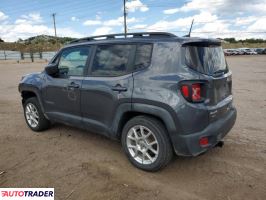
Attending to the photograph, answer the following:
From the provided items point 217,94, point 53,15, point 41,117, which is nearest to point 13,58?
point 53,15

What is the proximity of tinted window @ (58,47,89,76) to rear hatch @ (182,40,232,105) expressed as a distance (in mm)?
1737

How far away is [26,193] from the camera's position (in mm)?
3297

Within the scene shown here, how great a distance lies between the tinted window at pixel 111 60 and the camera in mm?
3846

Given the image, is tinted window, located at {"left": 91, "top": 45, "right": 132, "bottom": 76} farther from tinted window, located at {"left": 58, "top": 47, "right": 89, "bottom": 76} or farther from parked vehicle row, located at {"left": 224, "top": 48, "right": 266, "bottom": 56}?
parked vehicle row, located at {"left": 224, "top": 48, "right": 266, "bottom": 56}

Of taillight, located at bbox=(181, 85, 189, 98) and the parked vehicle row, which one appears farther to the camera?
the parked vehicle row

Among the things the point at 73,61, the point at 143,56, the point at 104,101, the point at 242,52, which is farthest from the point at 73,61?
the point at 242,52

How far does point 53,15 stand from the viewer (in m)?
72.4

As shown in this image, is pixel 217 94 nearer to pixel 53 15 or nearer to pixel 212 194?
pixel 212 194

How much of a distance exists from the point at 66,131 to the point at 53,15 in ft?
241

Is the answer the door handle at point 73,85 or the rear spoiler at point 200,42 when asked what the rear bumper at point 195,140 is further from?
the door handle at point 73,85

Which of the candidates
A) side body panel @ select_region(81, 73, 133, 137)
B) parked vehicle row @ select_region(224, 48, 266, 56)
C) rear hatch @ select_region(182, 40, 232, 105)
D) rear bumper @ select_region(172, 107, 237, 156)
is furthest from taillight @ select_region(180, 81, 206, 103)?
parked vehicle row @ select_region(224, 48, 266, 56)

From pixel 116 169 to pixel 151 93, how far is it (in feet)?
4.00

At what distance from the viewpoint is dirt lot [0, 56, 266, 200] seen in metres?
3.27

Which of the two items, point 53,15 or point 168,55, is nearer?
point 168,55
